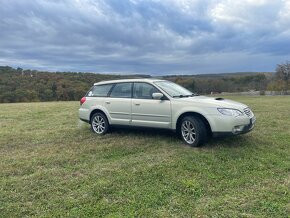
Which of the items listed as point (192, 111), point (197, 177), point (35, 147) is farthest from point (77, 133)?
point (197, 177)

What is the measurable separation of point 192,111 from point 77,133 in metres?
3.72

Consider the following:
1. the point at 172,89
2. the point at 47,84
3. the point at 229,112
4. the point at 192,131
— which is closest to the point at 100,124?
the point at 172,89

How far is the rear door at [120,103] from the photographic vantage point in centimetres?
803

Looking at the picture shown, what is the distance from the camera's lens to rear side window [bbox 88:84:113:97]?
8.69 metres

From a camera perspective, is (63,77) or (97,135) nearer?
(97,135)

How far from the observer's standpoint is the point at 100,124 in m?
8.65

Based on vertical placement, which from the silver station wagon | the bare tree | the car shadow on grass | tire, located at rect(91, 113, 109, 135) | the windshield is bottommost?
the car shadow on grass

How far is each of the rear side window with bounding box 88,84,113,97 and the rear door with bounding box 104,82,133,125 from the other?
21 centimetres

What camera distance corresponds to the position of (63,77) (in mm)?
42281

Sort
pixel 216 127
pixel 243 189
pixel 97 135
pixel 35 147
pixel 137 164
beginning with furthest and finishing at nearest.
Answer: pixel 97 135, pixel 35 147, pixel 216 127, pixel 137 164, pixel 243 189

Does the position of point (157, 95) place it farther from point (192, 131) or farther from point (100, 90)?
point (100, 90)

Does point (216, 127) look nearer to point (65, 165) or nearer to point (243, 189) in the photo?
point (243, 189)

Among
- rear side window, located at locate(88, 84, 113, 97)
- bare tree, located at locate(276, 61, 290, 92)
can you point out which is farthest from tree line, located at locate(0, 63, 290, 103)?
bare tree, located at locate(276, 61, 290, 92)

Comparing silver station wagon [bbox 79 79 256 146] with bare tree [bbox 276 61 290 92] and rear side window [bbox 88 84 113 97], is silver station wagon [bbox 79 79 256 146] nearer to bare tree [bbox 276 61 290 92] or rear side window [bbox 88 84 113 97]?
rear side window [bbox 88 84 113 97]
